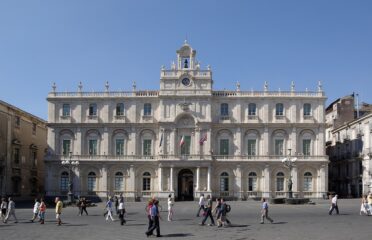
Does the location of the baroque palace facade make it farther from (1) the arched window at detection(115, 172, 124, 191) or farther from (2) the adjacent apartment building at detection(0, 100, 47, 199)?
(2) the adjacent apartment building at detection(0, 100, 47, 199)

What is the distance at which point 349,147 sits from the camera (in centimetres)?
7562

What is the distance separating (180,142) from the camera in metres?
67.6

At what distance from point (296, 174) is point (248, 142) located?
7.34 m

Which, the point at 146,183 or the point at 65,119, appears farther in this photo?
the point at 65,119

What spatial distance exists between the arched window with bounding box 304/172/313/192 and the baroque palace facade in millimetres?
129

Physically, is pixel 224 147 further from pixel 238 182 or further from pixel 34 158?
pixel 34 158

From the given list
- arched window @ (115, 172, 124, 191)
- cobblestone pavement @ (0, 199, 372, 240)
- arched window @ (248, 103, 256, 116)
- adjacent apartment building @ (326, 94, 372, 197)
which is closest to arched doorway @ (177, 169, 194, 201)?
arched window @ (115, 172, 124, 191)

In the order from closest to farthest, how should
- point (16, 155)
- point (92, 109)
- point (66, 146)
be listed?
point (66, 146) < point (92, 109) < point (16, 155)

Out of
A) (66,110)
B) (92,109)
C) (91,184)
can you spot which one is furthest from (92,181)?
(66,110)

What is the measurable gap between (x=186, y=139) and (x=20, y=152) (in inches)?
917

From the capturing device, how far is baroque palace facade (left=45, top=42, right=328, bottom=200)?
223ft

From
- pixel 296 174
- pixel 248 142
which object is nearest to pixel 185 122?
pixel 248 142

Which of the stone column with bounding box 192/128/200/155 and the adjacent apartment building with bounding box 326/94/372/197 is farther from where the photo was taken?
the adjacent apartment building with bounding box 326/94/372/197

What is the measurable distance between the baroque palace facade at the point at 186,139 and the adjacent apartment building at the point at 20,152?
5039 mm
